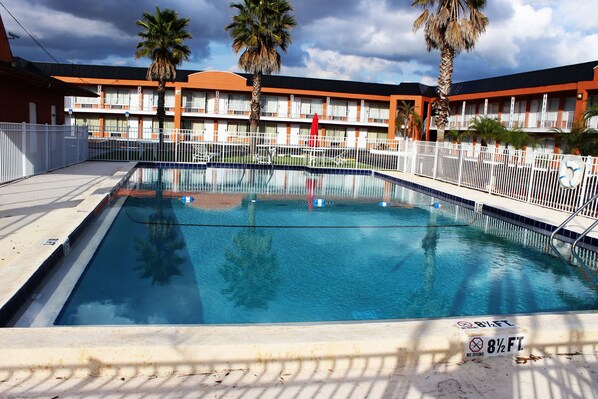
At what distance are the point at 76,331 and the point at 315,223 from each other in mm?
7475

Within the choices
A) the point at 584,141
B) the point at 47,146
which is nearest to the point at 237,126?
the point at 47,146

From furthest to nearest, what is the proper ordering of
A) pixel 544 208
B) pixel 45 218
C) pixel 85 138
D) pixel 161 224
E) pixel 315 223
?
pixel 85 138, pixel 544 208, pixel 315 223, pixel 161 224, pixel 45 218

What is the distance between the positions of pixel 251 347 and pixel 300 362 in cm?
38

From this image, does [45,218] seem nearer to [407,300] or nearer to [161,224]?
[161,224]

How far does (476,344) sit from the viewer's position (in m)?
4.02

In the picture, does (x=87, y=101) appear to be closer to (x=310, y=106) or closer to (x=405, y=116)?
(x=310, y=106)

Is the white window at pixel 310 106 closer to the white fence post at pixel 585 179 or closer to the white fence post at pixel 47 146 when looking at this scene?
the white fence post at pixel 47 146

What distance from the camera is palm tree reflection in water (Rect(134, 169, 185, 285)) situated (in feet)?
23.1

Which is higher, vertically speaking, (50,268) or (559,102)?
(559,102)

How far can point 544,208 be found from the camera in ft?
41.7

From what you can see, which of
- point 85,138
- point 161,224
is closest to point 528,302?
point 161,224

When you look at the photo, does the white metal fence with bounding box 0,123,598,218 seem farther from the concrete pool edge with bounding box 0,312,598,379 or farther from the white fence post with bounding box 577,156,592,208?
the concrete pool edge with bounding box 0,312,598,379

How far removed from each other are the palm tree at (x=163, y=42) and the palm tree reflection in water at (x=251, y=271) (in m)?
20.4

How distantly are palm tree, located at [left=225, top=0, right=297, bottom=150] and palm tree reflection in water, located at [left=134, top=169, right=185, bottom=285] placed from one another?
18074 mm
